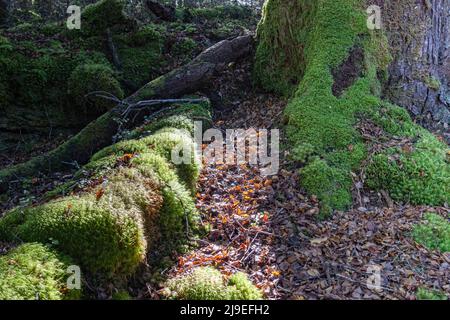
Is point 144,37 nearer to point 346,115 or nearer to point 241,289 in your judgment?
point 346,115

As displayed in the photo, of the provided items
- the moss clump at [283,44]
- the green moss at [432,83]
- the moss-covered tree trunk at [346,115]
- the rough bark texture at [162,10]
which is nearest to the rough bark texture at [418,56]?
the green moss at [432,83]

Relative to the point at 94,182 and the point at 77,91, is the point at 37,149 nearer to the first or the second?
the point at 77,91

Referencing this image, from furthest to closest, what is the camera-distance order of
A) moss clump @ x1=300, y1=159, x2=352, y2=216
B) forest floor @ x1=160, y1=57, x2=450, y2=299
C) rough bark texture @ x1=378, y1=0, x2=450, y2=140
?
rough bark texture @ x1=378, y1=0, x2=450, y2=140, moss clump @ x1=300, y1=159, x2=352, y2=216, forest floor @ x1=160, y1=57, x2=450, y2=299

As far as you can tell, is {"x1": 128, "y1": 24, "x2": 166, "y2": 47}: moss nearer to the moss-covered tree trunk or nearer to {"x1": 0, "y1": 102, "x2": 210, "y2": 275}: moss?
the moss-covered tree trunk

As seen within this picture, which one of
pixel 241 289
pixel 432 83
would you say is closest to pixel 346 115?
pixel 432 83

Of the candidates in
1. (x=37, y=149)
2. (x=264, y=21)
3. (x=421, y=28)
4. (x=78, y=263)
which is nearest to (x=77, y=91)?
(x=37, y=149)

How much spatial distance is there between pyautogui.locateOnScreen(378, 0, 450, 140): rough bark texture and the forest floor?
3006 millimetres

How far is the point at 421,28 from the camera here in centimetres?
794

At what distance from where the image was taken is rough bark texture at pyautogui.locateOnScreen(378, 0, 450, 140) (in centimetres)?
781

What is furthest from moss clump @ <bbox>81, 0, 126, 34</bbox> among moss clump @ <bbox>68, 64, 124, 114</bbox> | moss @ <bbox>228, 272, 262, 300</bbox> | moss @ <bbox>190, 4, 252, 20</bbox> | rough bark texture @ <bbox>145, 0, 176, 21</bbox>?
moss @ <bbox>228, 272, 262, 300</bbox>

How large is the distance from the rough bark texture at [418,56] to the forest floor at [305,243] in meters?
3.01

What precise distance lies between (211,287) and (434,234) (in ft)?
9.93

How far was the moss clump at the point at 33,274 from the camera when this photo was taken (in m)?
3.33

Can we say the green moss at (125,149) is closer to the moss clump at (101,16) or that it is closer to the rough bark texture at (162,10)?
the moss clump at (101,16)
